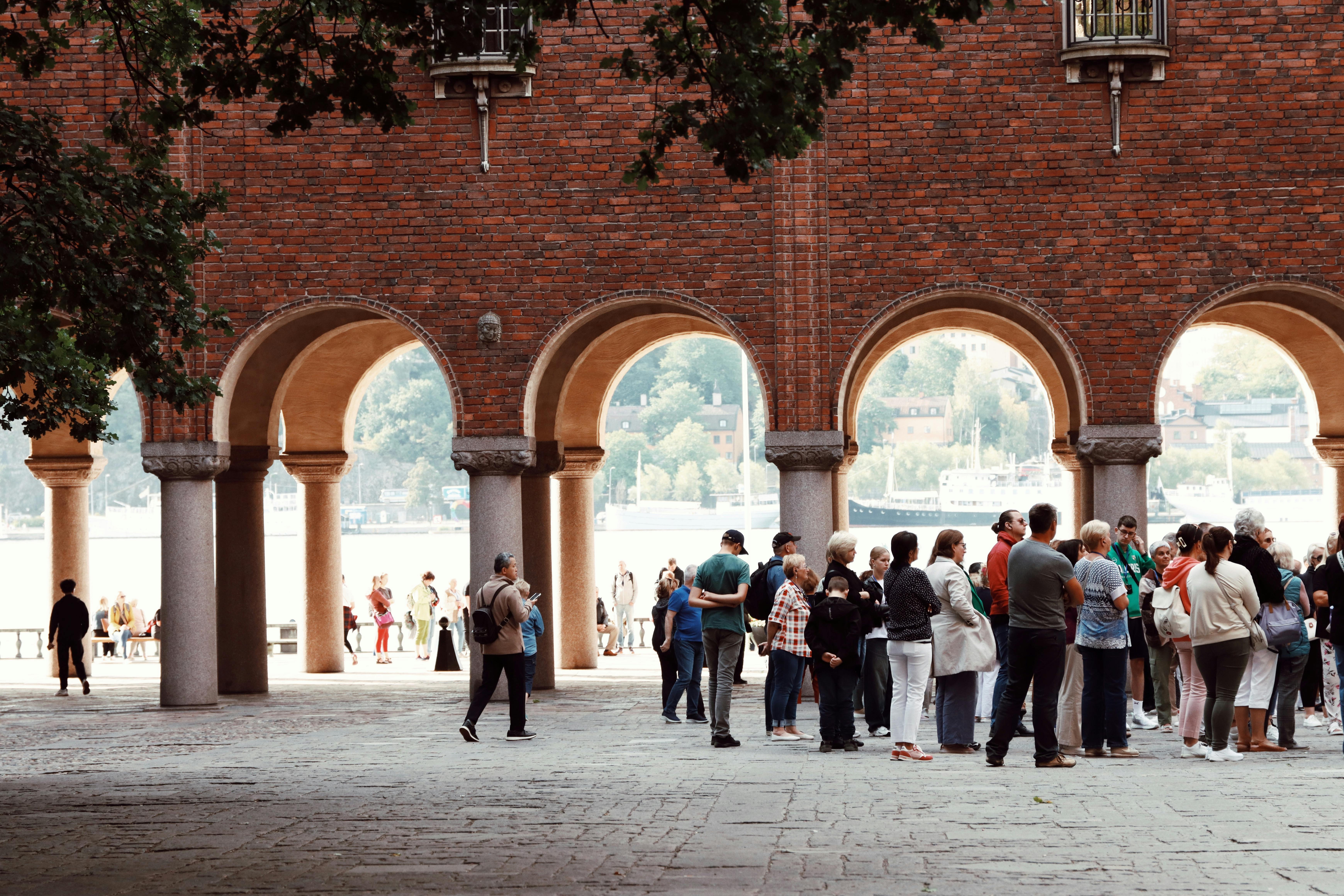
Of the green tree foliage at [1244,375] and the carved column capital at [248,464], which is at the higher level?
the green tree foliage at [1244,375]

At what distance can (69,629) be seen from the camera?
65.1 feet

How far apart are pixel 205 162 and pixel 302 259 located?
5.14 ft

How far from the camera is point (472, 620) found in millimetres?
12992

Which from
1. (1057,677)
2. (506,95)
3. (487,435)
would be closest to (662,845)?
(1057,677)

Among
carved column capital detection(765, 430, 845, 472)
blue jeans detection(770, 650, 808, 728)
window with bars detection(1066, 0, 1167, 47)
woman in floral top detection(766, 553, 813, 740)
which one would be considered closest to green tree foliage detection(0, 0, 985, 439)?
woman in floral top detection(766, 553, 813, 740)

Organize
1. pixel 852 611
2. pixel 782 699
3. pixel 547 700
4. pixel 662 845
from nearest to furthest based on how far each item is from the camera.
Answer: pixel 662 845 < pixel 852 611 < pixel 782 699 < pixel 547 700

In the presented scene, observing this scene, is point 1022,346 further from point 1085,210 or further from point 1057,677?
point 1057,677

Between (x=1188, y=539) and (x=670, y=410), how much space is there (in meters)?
90.6

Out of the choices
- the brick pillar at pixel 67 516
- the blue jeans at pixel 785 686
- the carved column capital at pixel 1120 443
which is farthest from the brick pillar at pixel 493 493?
the brick pillar at pixel 67 516

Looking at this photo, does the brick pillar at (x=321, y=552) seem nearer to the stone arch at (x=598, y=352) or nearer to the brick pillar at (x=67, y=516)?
the brick pillar at (x=67, y=516)

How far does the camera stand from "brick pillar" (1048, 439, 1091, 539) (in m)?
19.6

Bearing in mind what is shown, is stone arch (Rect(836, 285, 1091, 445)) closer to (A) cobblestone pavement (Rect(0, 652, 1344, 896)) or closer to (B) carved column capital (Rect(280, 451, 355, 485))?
(A) cobblestone pavement (Rect(0, 652, 1344, 896))

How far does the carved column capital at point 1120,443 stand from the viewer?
16656 mm

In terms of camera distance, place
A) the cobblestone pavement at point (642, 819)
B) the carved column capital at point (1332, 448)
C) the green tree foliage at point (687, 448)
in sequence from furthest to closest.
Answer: the green tree foliage at point (687, 448) → the carved column capital at point (1332, 448) → the cobblestone pavement at point (642, 819)
